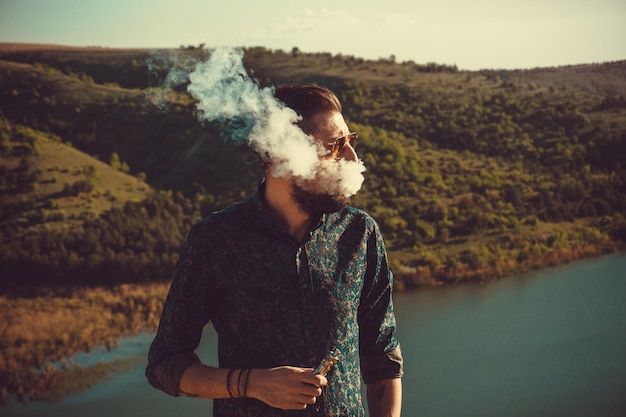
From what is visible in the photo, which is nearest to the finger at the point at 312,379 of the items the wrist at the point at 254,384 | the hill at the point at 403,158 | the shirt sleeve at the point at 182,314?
the wrist at the point at 254,384

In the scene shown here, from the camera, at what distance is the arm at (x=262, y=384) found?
138 cm

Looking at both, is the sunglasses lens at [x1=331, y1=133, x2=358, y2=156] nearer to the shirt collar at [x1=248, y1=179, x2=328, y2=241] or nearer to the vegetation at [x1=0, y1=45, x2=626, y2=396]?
the shirt collar at [x1=248, y1=179, x2=328, y2=241]

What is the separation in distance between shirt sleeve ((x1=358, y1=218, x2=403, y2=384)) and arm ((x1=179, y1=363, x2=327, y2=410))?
373 mm

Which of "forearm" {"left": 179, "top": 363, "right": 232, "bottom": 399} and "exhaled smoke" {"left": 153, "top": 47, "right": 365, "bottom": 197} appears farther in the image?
"exhaled smoke" {"left": 153, "top": 47, "right": 365, "bottom": 197}

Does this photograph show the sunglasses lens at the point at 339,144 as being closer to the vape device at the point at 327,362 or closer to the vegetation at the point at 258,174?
the vape device at the point at 327,362

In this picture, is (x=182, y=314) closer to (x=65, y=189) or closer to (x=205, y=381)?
(x=205, y=381)

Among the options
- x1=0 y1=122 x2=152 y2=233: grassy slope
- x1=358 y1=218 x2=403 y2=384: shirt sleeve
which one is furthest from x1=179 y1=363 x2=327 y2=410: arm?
x1=0 y1=122 x2=152 y2=233: grassy slope

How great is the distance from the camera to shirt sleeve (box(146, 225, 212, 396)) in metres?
1.53

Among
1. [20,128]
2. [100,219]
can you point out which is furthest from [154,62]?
[20,128]

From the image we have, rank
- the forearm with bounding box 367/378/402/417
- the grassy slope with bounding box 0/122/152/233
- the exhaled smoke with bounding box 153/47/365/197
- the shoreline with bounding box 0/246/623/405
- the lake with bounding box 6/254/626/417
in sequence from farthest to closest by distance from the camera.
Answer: the grassy slope with bounding box 0/122/152/233 → the shoreline with bounding box 0/246/623/405 → the lake with bounding box 6/254/626/417 → the forearm with bounding box 367/378/402/417 → the exhaled smoke with bounding box 153/47/365/197

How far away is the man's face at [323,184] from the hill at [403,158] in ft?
22.0

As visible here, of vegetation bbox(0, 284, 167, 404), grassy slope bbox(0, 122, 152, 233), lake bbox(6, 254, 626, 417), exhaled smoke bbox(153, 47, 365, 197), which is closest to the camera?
exhaled smoke bbox(153, 47, 365, 197)

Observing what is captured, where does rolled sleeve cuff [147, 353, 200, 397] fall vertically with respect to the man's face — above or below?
below

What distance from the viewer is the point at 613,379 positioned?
756 cm
